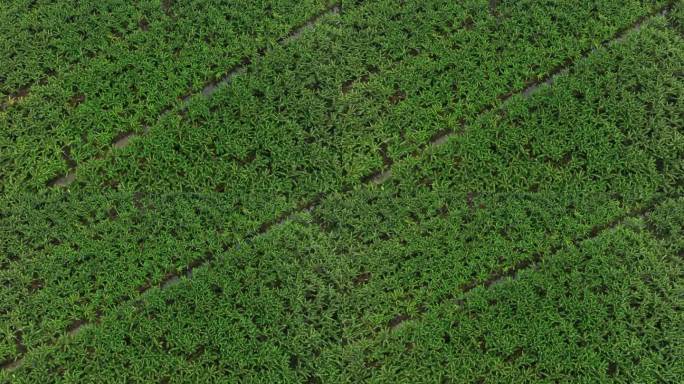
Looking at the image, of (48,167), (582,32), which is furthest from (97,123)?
(582,32)

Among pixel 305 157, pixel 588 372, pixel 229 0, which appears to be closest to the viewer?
pixel 588 372

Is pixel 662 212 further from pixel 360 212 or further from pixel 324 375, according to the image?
pixel 324 375

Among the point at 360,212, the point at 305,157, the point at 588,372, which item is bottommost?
the point at 588,372

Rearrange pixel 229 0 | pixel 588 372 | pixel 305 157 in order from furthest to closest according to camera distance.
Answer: pixel 229 0
pixel 305 157
pixel 588 372

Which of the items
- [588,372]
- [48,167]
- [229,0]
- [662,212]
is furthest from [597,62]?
[48,167]

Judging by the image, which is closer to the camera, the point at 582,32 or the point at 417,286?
the point at 417,286

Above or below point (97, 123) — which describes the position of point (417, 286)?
below
